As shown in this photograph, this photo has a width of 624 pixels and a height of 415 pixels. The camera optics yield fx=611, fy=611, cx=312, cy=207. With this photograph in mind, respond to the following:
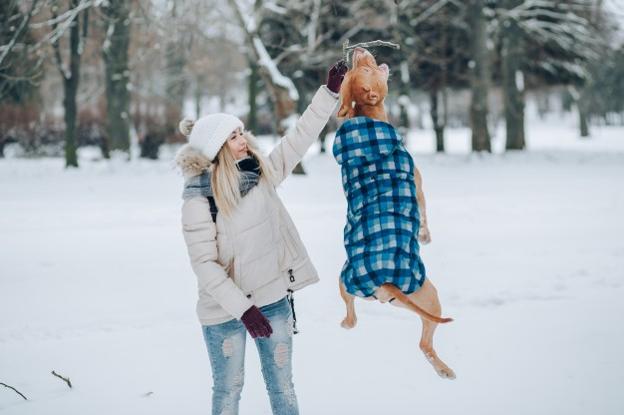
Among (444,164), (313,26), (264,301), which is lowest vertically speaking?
(444,164)

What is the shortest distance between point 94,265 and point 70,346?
2.44 meters

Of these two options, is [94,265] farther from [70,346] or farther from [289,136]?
[289,136]

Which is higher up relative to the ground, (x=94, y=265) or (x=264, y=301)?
(x=264, y=301)

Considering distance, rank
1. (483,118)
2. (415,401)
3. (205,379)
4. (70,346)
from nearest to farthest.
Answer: (415,401), (205,379), (70,346), (483,118)

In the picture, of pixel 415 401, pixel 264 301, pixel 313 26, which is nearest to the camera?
pixel 264 301

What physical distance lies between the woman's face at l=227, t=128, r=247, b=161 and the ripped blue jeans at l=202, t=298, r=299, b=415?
2.50 feet

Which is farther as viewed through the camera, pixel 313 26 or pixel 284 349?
pixel 313 26

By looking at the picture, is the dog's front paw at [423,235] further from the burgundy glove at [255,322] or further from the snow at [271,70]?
the snow at [271,70]

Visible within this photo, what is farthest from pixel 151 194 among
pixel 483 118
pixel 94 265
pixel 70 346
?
pixel 483 118

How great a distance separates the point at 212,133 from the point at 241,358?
1122 mm

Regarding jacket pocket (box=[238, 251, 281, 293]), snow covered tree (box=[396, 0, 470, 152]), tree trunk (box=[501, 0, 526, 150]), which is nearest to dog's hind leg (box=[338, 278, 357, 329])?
jacket pocket (box=[238, 251, 281, 293])

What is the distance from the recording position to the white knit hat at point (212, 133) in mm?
2891

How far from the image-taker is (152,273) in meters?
7.19

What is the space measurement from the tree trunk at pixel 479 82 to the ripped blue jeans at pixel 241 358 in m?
17.7
